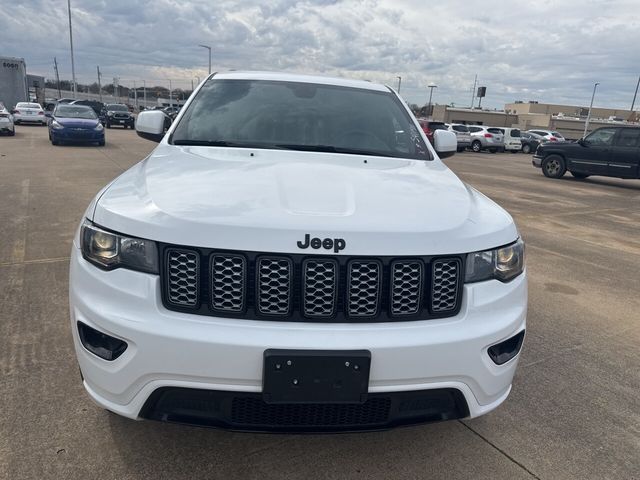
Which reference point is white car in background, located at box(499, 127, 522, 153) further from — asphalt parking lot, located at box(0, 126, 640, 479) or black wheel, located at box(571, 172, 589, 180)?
asphalt parking lot, located at box(0, 126, 640, 479)

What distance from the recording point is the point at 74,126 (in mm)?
17609

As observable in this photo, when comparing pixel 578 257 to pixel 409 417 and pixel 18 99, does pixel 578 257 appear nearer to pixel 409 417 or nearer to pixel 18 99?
pixel 409 417

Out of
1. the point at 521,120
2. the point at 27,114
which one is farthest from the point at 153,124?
the point at 521,120

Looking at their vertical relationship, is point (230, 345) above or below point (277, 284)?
below

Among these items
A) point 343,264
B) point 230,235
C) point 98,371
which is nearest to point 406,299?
point 343,264

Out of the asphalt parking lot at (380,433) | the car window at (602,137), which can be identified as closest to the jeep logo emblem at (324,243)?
the asphalt parking lot at (380,433)

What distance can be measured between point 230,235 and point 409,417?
102cm

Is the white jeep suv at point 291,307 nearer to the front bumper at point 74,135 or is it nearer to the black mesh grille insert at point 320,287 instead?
the black mesh grille insert at point 320,287

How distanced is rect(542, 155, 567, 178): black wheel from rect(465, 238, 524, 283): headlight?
16225 mm

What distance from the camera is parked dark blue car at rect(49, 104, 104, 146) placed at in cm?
1764

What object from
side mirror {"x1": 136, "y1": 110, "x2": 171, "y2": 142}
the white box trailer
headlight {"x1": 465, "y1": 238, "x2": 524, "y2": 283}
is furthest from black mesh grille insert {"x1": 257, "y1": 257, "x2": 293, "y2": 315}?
the white box trailer

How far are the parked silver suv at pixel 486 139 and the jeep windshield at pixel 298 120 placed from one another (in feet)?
90.8

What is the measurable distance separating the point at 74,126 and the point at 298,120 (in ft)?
55.3

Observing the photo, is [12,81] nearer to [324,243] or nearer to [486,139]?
[486,139]
